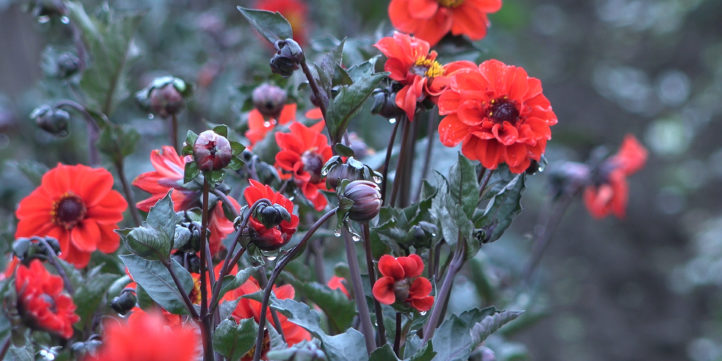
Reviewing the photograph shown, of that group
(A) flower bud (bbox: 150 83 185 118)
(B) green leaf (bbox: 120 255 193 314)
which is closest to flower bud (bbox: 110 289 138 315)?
(B) green leaf (bbox: 120 255 193 314)

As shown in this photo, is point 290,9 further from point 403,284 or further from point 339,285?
point 403,284

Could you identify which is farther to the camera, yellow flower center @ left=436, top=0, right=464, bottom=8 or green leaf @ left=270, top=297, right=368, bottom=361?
yellow flower center @ left=436, top=0, right=464, bottom=8

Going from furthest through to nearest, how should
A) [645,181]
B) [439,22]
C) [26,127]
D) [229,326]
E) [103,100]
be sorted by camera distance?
[645,181] < [26,127] < [103,100] < [439,22] < [229,326]

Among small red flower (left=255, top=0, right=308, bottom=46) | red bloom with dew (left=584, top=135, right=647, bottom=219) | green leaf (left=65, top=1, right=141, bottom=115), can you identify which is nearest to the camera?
green leaf (left=65, top=1, right=141, bottom=115)

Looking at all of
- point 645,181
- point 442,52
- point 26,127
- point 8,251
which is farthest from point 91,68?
point 645,181

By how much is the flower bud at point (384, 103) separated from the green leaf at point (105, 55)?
443 mm

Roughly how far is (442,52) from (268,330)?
472mm

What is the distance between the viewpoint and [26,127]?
6.57 ft

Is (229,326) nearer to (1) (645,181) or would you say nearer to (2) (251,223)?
(2) (251,223)

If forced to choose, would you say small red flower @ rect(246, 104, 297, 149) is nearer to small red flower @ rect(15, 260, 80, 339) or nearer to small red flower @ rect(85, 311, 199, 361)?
small red flower @ rect(15, 260, 80, 339)

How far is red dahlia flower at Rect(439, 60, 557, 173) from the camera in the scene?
2.29 feet

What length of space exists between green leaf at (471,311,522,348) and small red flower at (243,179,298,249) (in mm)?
176

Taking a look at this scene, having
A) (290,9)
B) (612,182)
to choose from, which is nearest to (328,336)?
(612,182)

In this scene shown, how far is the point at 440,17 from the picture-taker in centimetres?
93
